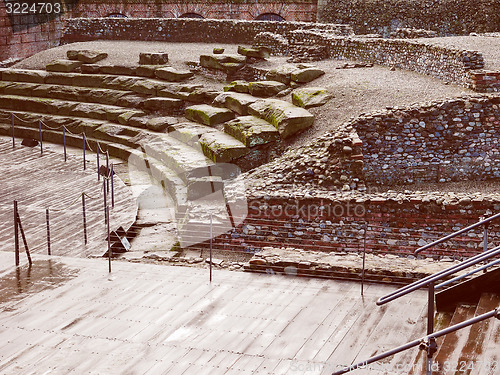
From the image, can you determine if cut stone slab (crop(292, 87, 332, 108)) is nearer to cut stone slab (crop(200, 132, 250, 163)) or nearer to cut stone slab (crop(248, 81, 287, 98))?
cut stone slab (crop(248, 81, 287, 98))

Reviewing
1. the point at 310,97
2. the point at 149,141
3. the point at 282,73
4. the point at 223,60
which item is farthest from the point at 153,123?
the point at 310,97

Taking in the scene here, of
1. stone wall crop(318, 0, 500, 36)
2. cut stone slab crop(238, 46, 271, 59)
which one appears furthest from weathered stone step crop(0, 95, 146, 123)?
stone wall crop(318, 0, 500, 36)

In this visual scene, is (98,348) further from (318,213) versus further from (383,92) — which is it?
(383,92)

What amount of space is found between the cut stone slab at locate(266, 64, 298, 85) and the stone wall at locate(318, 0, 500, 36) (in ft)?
28.6

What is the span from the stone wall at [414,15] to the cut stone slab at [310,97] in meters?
10.8

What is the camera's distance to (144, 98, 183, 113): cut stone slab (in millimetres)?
18359

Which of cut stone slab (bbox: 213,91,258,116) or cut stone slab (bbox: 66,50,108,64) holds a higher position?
cut stone slab (bbox: 66,50,108,64)

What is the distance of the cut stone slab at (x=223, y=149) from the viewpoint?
1397cm

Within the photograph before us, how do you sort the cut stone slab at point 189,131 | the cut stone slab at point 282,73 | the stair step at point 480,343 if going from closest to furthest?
the stair step at point 480,343
the cut stone slab at point 189,131
the cut stone slab at point 282,73

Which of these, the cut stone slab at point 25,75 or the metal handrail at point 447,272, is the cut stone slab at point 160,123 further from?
the metal handrail at point 447,272

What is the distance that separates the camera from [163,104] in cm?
1838

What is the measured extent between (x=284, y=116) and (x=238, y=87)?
3755 mm

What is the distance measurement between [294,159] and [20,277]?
18.3 ft

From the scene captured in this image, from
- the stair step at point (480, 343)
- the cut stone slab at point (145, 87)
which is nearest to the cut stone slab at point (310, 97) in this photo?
the cut stone slab at point (145, 87)
